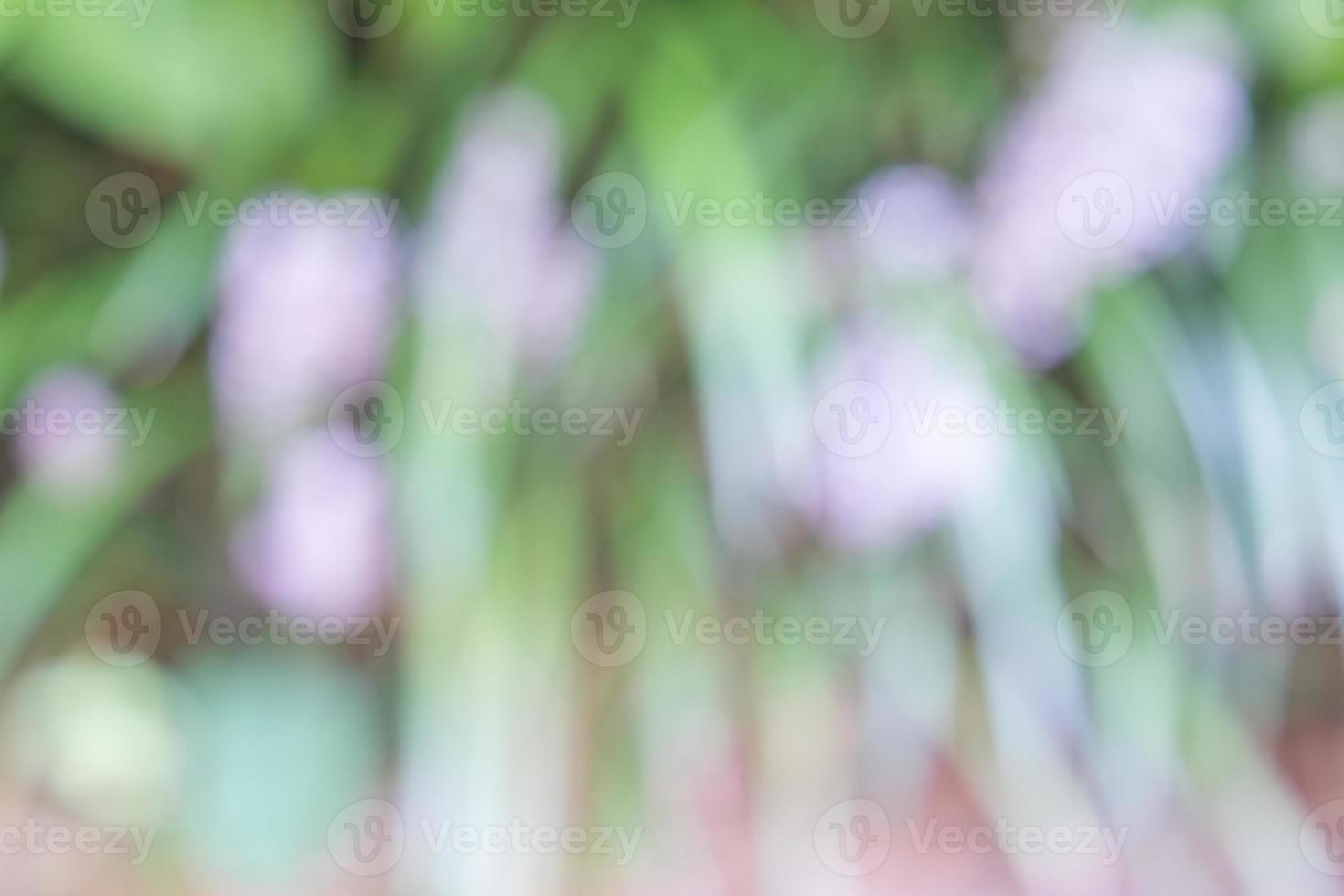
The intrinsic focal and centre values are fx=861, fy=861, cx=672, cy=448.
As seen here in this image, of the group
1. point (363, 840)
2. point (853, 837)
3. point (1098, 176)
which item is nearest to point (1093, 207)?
point (1098, 176)

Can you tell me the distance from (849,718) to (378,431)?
0.27 metres

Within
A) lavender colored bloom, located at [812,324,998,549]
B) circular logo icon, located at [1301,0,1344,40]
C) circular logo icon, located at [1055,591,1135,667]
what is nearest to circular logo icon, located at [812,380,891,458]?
lavender colored bloom, located at [812,324,998,549]

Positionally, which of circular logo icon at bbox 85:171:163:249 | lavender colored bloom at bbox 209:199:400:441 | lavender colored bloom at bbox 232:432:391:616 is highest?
circular logo icon at bbox 85:171:163:249

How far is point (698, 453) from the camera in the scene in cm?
46

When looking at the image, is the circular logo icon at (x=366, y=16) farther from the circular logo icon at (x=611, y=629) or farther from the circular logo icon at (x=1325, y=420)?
the circular logo icon at (x=1325, y=420)

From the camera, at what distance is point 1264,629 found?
0.45m

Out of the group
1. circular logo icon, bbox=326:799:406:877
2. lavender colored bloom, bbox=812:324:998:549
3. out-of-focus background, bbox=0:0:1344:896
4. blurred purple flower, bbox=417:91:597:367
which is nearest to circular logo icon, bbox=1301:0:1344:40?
out-of-focus background, bbox=0:0:1344:896

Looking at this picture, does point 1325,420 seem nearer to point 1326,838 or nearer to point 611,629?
point 1326,838

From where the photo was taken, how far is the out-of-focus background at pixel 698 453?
0.40m

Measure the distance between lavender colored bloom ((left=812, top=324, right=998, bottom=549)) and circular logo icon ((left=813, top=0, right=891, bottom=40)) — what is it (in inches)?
6.5

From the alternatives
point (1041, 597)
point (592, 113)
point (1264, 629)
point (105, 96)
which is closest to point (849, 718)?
point (1041, 597)

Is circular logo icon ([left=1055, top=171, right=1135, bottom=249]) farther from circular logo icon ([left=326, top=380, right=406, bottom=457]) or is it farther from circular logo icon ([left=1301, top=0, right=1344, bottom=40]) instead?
circular logo icon ([left=326, top=380, right=406, bottom=457])

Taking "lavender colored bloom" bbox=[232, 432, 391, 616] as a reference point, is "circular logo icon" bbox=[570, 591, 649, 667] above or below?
Answer: below

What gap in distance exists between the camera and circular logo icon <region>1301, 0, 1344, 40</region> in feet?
1.33
